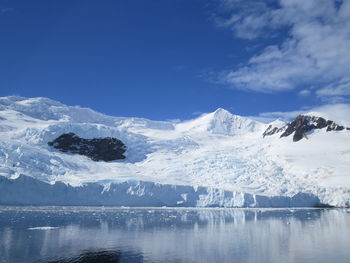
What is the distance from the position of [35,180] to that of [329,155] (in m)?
37.0

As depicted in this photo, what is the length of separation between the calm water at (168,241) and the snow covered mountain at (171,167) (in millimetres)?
12953

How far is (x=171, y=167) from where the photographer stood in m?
51.6

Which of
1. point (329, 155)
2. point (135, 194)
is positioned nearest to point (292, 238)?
point (135, 194)

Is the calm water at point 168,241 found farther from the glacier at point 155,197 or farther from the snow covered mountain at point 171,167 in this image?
the snow covered mountain at point 171,167

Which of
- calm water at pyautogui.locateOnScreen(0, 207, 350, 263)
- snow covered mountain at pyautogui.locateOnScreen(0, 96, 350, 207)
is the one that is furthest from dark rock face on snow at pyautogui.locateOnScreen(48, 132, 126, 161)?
calm water at pyautogui.locateOnScreen(0, 207, 350, 263)

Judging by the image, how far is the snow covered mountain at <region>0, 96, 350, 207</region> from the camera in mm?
40250

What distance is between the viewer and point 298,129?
211 feet

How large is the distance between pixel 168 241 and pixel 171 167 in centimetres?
3246

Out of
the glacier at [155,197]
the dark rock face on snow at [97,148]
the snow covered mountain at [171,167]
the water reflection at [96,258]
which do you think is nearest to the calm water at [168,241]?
the water reflection at [96,258]

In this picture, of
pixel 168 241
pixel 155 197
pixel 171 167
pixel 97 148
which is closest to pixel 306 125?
pixel 171 167

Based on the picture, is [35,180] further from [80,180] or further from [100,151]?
[100,151]

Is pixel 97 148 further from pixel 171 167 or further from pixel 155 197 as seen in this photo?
pixel 155 197

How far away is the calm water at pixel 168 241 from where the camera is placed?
15250 mm

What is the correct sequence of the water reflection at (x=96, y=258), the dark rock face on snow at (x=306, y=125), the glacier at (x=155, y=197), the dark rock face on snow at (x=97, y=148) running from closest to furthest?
the water reflection at (x=96, y=258) < the glacier at (x=155, y=197) < the dark rock face on snow at (x=97, y=148) < the dark rock face on snow at (x=306, y=125)
